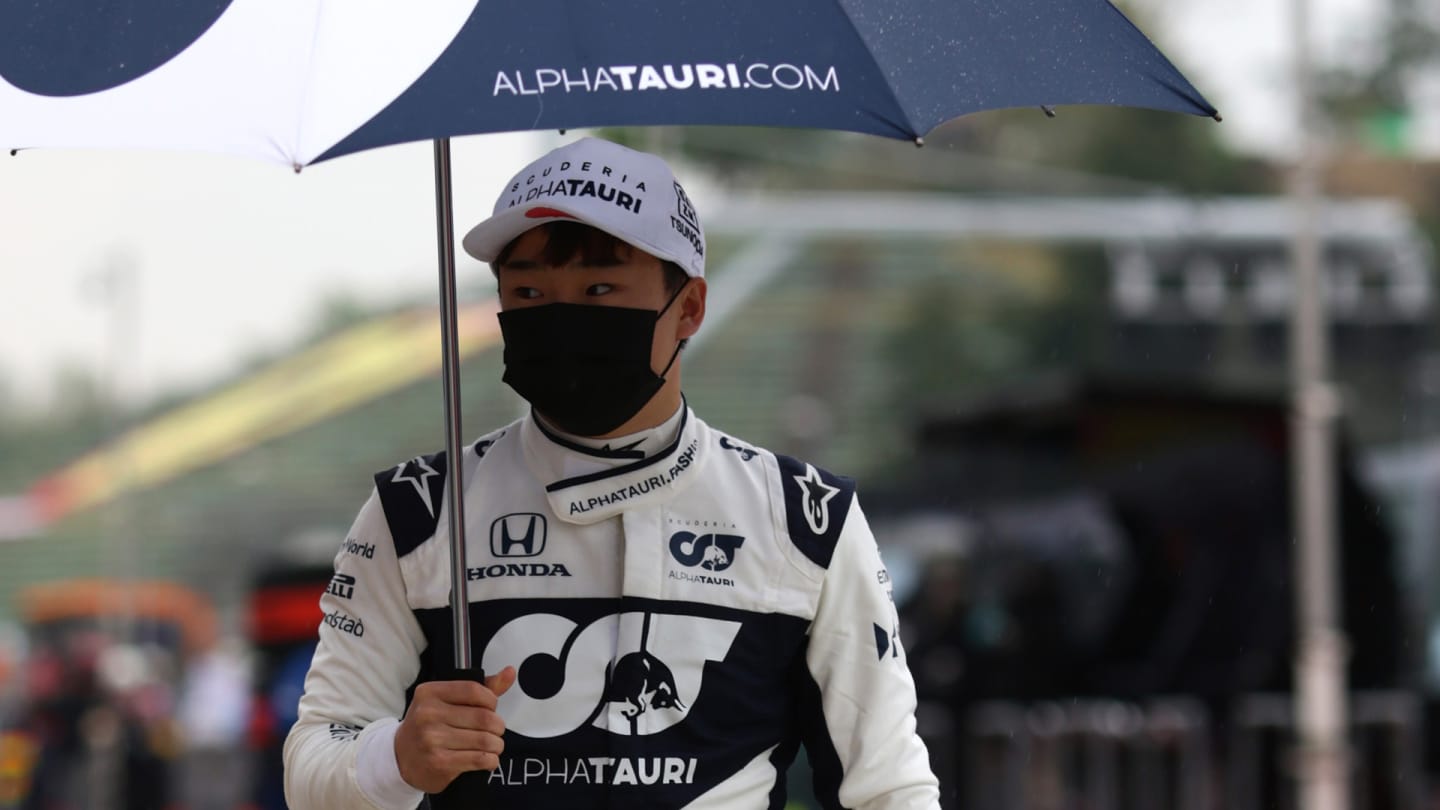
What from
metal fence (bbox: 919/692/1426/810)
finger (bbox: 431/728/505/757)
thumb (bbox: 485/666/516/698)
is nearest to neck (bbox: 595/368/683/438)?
thumb (bbox: 485/666/516/698)

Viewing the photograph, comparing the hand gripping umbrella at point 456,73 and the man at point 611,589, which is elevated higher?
the hand gripping umbrella at point 456,73

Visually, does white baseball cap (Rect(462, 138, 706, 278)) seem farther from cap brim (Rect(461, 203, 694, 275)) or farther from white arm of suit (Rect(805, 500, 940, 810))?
white arm of suit (Rect(805, 500, 940, 810))

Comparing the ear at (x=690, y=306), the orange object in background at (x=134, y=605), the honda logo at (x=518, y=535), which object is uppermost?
the orange object in background at (x=134, y=605)

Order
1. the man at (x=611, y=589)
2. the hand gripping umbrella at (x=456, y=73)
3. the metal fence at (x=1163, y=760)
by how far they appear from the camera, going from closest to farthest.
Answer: the hand gripping umbrella at (x=456, y=73)
the man at (x=611, y=589)
the metal fence at (x=1163, y=760)

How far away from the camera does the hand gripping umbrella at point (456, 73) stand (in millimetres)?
2510

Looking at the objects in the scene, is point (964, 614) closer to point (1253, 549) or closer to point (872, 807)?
point (1253, 549)

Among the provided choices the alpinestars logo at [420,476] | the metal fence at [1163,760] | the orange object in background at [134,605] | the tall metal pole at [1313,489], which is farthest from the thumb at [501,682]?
the orange object in background at [134,605]

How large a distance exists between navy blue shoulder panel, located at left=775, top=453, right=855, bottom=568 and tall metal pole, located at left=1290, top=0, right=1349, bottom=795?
7426 millimetres

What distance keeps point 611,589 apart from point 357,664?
344 millimetres

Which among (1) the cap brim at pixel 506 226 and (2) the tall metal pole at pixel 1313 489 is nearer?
(1) the cap brim at pixel 506 226

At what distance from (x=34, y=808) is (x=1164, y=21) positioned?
98.6 feet

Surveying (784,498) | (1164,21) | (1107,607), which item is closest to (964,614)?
(1107,607)

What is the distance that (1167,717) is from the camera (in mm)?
11219

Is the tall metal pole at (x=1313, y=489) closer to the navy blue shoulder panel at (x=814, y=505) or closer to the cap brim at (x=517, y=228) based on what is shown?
the navy blue shoulder panel at (x=814, y=505)
